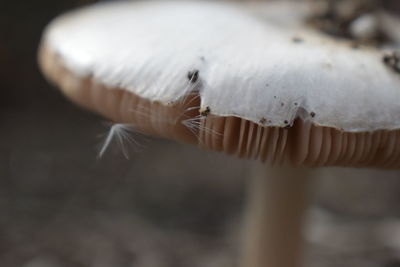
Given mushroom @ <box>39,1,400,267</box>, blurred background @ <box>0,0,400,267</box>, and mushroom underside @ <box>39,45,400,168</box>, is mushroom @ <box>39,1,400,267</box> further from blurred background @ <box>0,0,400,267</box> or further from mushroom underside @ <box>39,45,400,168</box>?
blurred background @ <box>0,0,400,267</box>

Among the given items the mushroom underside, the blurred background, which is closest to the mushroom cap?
the mushroom underside

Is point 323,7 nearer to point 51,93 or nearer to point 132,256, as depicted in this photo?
point 132,256

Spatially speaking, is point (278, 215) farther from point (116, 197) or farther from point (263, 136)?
point (116, 197)

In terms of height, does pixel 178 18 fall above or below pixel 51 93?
above

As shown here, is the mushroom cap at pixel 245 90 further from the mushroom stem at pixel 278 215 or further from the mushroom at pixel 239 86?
the mushroom stem at pixel 278 215

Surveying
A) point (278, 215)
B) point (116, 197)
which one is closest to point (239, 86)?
point (278, 215)

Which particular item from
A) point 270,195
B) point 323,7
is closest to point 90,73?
point 270,195

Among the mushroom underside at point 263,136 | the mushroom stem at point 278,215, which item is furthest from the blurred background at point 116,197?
the mushroom underside at point 263,136
